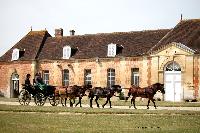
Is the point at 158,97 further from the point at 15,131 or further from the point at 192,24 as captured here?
the point at 15,131

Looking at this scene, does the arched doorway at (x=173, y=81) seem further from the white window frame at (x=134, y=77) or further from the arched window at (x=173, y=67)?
the white window frame at (x=134, y=77)

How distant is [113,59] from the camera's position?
38219mm

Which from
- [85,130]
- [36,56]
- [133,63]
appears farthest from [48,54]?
[85,130]

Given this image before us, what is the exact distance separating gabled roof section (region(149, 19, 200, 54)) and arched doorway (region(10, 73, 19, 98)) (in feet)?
57.6

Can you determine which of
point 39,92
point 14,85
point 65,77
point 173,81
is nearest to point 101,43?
point 65,77

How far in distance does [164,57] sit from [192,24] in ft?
15.5

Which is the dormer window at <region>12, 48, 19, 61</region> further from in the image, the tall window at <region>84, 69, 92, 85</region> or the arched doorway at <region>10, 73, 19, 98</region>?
the tall window at <region>84, 69, 92, 85</region>

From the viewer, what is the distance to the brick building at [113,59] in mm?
33531

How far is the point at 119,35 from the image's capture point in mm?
41219

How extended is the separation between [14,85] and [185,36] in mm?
21264

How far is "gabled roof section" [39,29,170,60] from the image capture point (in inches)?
1480

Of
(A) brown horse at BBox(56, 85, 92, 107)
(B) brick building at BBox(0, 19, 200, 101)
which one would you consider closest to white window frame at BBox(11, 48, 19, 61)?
(B) brick building at BBox(0, 19, 200, 101)

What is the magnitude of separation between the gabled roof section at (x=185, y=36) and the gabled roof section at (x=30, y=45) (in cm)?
1547

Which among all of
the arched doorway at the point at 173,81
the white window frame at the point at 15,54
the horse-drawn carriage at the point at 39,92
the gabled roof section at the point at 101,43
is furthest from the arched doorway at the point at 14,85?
the horse-drawn carriage at the point at 39,92
